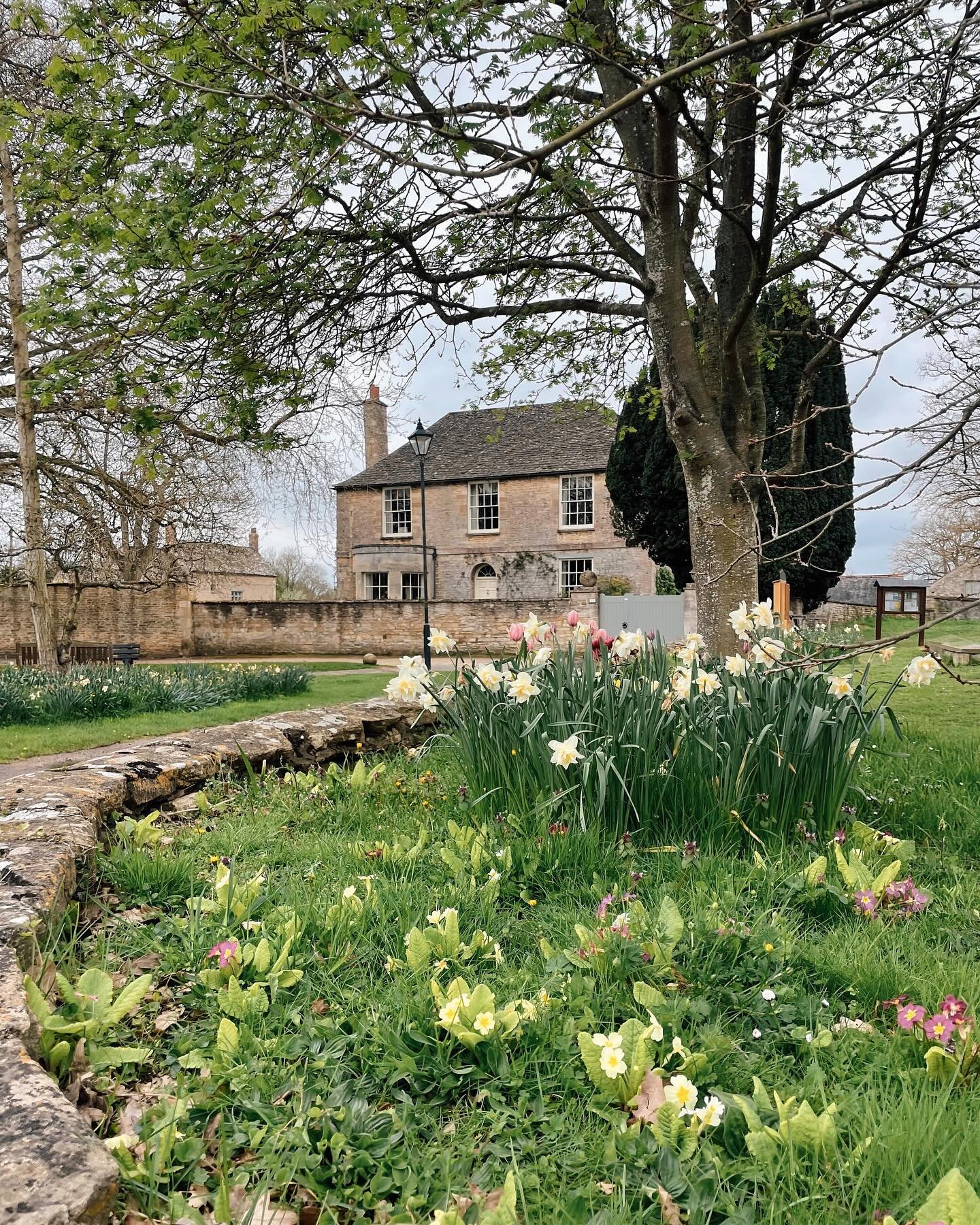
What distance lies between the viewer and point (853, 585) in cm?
3966

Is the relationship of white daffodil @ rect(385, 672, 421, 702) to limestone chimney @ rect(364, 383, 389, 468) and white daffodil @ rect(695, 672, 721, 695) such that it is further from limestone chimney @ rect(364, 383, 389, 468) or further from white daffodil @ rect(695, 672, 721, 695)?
limestone chimney @ rect(364, 383, 389, 468)

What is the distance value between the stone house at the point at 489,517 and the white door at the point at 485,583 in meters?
0.04

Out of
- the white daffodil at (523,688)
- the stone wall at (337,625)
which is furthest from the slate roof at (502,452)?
the white daffodil at (523,688)

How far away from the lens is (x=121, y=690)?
1077 centimetres

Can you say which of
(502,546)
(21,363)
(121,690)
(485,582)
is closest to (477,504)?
(502,546)

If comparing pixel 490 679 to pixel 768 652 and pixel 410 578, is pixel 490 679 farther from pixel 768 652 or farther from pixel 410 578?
pixel 410 578

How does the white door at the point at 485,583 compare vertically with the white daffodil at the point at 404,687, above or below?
above

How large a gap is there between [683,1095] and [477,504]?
28.7 m

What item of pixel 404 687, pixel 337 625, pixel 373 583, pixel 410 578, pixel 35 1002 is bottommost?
pixel 35 1002

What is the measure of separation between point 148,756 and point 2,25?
12223mm

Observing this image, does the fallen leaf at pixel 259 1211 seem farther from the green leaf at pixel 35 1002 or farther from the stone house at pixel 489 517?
the stone house at pixel 489 517

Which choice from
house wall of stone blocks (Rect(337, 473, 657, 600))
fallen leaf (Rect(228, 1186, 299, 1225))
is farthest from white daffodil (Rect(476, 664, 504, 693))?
house wall of stone blocks (Rect(337, 473, 657, 600))

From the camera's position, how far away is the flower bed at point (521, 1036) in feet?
4.84

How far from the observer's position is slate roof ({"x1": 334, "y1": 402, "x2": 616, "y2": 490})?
2841 centimetres
